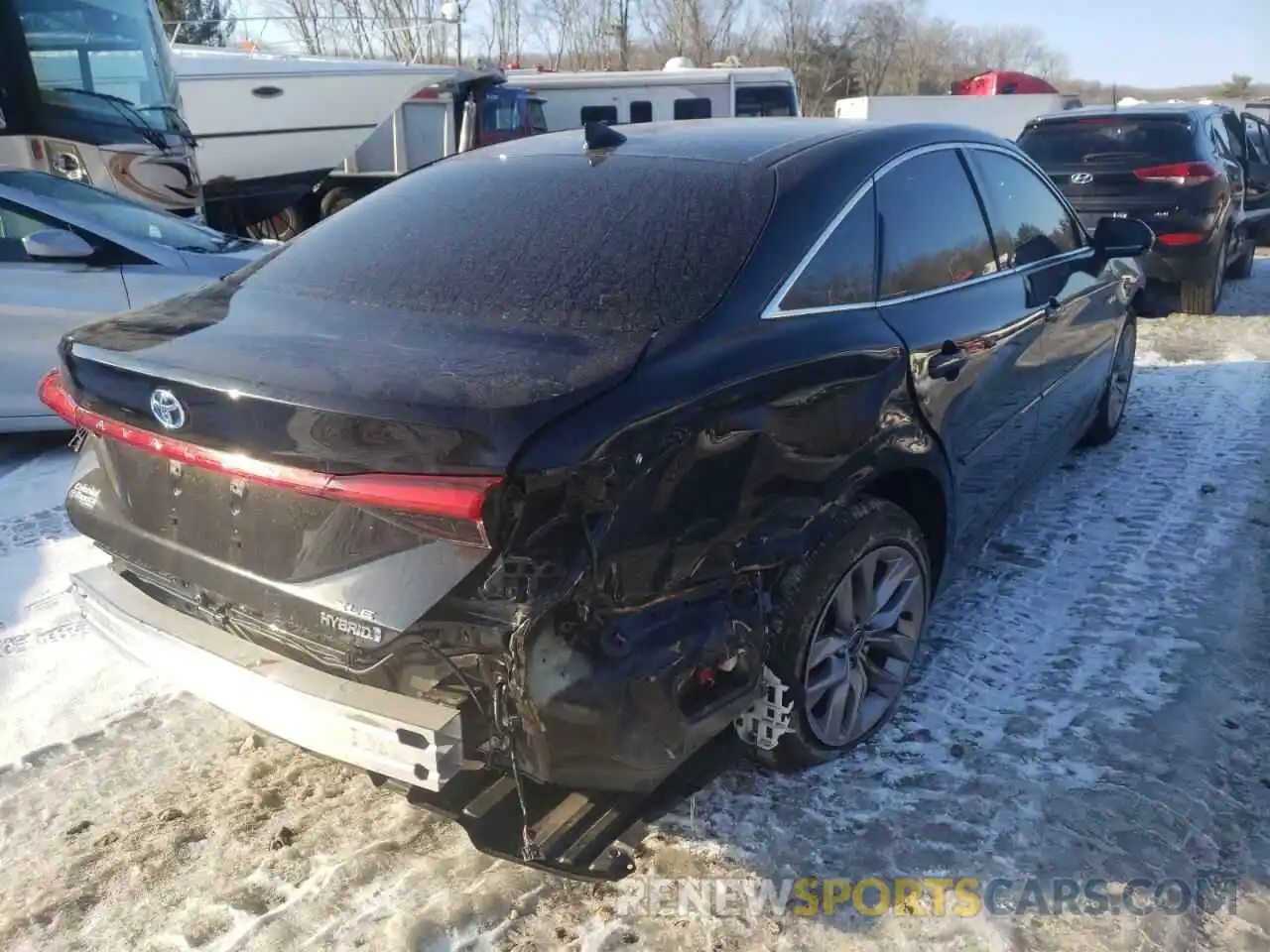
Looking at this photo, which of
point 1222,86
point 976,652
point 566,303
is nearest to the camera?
point 566,303

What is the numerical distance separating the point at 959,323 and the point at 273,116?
11190mm

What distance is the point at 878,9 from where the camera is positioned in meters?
53.8

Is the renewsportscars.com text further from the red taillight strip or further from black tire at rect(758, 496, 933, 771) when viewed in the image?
the red taillight strip

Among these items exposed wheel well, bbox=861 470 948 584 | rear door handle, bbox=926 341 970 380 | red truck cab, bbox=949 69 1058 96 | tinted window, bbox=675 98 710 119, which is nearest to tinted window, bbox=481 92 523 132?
tinted window, bbox=675 98 710 119

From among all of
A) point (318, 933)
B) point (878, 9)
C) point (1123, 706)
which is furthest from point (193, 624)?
point (878, 9)

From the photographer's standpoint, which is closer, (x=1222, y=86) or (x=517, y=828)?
(x=517, y=828)

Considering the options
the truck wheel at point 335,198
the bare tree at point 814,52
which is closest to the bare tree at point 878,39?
the bare tree at point 814,52

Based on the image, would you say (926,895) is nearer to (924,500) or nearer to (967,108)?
(924,500)

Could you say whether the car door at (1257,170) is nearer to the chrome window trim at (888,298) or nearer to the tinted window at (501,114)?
the chrome window trim at (888,298)

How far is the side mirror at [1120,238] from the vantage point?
184 inches

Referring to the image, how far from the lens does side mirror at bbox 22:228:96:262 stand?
17.7 feet

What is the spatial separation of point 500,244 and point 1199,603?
9.33 feet

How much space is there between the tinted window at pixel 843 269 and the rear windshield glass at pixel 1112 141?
22.2 ft

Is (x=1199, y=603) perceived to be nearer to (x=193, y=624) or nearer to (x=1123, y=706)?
(x=1123, y=706)
